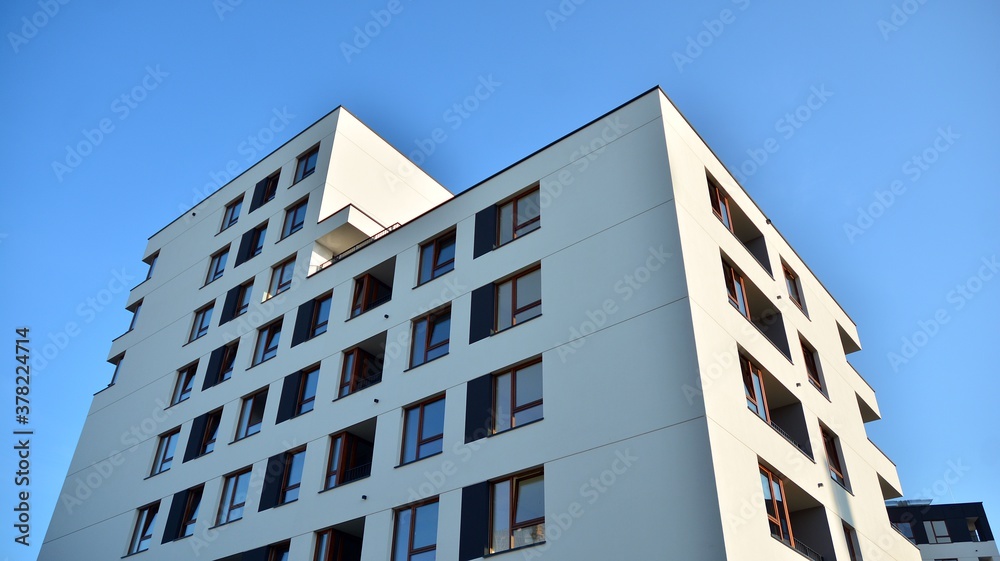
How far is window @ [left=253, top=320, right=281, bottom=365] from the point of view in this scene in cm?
3059

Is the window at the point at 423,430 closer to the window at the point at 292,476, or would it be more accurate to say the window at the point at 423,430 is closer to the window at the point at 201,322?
the window at the point at 292,476

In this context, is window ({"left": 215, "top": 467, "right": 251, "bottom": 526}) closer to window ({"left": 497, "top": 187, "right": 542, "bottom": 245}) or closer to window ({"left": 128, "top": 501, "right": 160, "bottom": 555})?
window ({"left": 128, "top": 501, "right": 160, "bottom": 555})

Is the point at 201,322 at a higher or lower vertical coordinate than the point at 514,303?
higher

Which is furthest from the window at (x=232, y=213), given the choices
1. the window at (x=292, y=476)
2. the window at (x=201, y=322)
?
the window at (x=292, y=476)

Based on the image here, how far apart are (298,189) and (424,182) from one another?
6.31 metres

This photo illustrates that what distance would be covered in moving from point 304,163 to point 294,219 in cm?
327

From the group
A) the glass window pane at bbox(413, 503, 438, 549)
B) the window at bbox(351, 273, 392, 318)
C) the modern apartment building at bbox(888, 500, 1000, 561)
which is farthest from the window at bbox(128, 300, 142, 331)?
the modern apartment building at bbox(888, 500, 1000, 561)

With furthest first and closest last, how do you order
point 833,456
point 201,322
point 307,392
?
point 201,322, point 307,392, point 833,456

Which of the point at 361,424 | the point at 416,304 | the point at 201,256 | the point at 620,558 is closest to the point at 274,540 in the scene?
the point at 361,424

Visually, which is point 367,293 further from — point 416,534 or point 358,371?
point 416,534

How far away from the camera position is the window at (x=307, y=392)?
27.3 meters

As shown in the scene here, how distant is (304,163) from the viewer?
119 ft

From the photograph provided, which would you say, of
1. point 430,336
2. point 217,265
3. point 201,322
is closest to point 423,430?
point 430,336

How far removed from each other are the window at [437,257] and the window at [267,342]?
7399 millimetres
